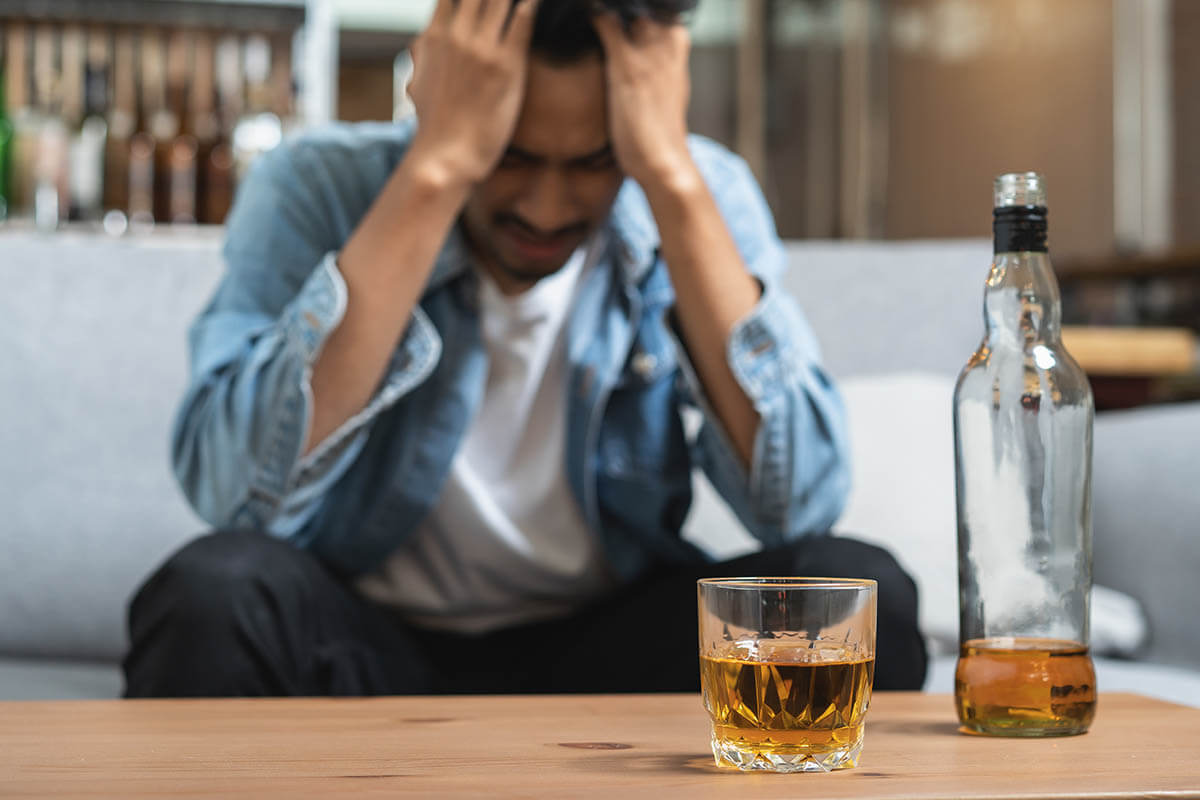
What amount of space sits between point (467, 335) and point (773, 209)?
3.58 metres

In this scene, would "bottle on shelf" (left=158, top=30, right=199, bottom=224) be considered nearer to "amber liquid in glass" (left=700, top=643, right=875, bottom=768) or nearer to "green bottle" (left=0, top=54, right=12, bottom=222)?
"green bottle" (left=0, top=54, right=12, bottom=222)

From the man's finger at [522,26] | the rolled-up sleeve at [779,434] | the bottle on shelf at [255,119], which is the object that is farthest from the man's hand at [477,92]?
the bottle on shelf at [255,119]

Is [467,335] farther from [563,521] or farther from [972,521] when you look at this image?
[972,521]

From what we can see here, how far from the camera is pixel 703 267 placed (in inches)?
46.3

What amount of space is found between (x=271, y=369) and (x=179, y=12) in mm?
1733

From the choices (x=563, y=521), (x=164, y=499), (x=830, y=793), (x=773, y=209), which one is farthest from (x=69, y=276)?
(x=773, y=209)

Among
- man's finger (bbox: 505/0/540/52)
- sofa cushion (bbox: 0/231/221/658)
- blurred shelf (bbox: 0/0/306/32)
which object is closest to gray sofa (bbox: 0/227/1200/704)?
sofa cushion (bbox: 0/231/221/658)

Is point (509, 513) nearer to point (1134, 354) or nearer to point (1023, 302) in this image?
point (1023, 302)

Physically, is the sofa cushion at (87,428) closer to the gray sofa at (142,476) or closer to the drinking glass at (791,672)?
the gray sofa at (142,476)

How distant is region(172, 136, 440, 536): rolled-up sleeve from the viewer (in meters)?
1.10

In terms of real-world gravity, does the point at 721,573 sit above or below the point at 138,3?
below

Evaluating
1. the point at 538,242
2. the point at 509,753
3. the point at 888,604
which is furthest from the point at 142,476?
the point at 509,753

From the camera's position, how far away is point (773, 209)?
473 cm

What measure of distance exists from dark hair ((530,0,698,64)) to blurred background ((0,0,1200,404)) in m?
0.30
